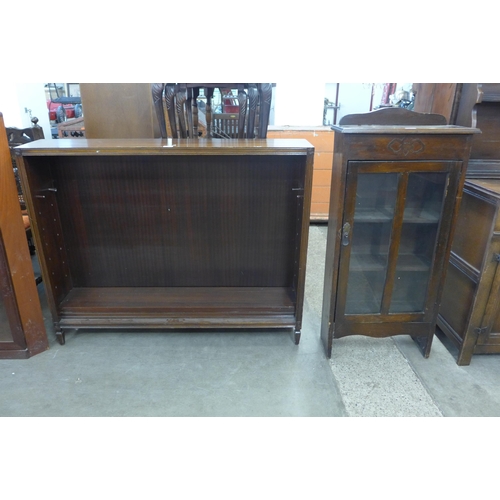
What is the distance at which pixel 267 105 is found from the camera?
1.88m

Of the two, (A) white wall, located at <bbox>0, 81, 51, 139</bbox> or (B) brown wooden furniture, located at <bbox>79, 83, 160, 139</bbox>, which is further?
(A) white wall, located at <bbox>0, 81, 51, 139</bbox>

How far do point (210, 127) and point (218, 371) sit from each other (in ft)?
3.99

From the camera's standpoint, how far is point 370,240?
177 cm

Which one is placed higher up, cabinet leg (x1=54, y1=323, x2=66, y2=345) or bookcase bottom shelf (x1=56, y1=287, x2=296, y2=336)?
bookcase bottom shelf (x1=56, y1=287, x2=296, y2=336)

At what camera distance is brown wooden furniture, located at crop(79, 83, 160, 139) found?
2.27 m

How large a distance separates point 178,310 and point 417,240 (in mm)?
1228

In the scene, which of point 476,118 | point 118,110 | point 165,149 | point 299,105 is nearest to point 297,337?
point 165,149

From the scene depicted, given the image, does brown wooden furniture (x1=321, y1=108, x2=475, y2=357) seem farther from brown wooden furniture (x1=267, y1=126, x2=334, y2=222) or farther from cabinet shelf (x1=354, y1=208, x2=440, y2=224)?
brown wooden furniture (x1=267, y1=126, x2=334, y2=222)

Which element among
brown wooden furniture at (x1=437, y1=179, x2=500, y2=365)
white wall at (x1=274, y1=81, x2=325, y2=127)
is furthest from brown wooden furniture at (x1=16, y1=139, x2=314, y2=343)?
white wall at (x1=274, y1=81, x2=325, y2=127)

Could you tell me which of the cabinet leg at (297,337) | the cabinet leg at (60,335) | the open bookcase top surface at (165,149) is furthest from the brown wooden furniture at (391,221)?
the cabinet leg at (60,335)

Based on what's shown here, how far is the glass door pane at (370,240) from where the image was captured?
1.65 m
